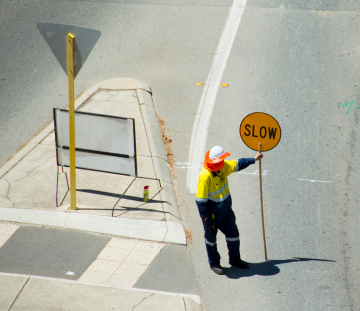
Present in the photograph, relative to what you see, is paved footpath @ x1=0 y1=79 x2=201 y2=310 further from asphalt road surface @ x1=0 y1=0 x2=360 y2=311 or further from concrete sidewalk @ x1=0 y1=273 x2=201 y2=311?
asphalt road surface @ x1=0 y1=0 x2=360 y2=311

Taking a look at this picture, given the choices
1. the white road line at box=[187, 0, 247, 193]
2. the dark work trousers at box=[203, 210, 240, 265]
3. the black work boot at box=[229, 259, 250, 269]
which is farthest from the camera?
the white road line at box=[187, 0, 247, 193]

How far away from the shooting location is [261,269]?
6.39 meters

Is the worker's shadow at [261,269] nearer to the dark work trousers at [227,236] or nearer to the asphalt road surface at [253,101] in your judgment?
the asphalt road surface at [253,101]

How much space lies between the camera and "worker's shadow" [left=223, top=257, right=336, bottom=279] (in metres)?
6.31

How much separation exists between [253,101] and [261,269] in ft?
15.6

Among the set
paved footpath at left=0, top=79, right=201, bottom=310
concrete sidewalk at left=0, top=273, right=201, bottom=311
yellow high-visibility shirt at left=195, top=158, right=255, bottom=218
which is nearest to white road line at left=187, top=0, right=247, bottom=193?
paved footpath at left=0, top=79, right=201, bottom=310

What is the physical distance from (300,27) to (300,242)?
7689 millimetres

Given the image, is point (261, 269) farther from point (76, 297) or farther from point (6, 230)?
point (6, 230)

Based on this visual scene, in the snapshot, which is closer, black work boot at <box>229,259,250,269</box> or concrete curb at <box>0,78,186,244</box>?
black work boot at <box>229,259,250,269</box>

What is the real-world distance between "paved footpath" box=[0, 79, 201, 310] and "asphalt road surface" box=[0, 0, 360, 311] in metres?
0.41

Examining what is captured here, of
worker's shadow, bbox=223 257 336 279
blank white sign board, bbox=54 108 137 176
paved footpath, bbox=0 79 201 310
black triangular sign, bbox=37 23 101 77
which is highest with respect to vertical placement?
black triangular sign, bbox=37 23 101 77

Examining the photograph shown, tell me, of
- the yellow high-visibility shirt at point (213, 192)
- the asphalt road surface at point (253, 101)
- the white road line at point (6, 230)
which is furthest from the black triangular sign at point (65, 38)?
the asphalt road surface at point (253, 101)

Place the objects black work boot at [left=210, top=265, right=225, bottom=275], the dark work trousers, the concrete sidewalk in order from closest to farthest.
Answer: the concrete sidewalk → the dark work trousers → black work boot at [left=210, top=265, right=225, bottom=275]

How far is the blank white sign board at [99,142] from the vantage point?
7273 mm
